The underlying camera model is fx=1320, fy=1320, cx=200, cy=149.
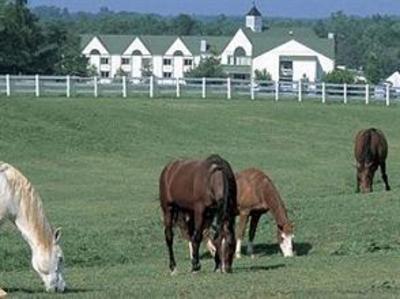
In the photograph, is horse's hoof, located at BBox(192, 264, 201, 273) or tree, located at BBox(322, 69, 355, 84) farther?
tree, located at BBox(322, 69, 355, 84)

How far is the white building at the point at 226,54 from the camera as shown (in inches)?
5017

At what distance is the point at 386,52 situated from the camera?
17738cm

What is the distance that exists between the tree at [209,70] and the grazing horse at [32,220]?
98931 mm

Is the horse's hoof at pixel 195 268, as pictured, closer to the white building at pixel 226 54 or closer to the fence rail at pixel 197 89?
the fence rail at pixel 197 89

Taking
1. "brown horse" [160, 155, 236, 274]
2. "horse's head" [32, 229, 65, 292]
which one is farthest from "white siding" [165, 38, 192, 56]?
"horse's head" [32, 229, 65, 292]

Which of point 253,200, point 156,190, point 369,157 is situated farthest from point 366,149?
point 253,200

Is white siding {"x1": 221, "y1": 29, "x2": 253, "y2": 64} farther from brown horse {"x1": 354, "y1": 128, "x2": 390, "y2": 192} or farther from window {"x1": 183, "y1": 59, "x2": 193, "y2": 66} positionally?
brown horse {"x1": 354, "y1": 128, "x2": 390, "y2": 192}

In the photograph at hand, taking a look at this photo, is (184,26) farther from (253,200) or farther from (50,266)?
(50,266)

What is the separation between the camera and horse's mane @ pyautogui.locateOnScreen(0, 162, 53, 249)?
44.3 feet

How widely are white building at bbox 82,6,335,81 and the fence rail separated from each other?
58907 millimetres

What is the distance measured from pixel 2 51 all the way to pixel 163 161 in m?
37.9

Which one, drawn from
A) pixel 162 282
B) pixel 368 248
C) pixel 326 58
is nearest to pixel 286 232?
pixel 368 248

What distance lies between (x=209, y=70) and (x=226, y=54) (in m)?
17.8

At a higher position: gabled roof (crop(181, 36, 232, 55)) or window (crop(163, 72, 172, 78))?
gabled roof (crop(181, 36, 232, 55))
